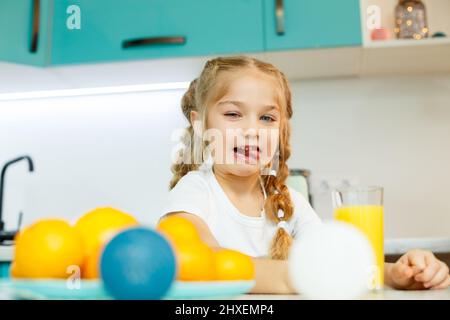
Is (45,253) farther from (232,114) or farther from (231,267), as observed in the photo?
(232,114)

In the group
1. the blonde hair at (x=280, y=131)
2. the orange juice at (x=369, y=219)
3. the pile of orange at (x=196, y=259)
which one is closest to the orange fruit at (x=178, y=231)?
the pile of orange at (x=196, y=259)

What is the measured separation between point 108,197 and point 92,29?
48cm

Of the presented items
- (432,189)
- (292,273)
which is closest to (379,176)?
(432,189)

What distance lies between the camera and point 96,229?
9.4 inches

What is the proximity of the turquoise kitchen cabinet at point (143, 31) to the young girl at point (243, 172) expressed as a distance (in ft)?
1.66

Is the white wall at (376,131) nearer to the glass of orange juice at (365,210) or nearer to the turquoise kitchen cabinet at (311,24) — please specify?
the turquoise kitchen cabinet at (311,24)

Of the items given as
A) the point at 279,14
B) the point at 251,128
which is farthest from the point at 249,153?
the point at 279,14

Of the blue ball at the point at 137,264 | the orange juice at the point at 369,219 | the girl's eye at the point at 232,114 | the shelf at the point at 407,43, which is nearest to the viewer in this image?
the blue ball at the point at 137,264

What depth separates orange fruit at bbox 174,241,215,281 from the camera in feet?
0.75

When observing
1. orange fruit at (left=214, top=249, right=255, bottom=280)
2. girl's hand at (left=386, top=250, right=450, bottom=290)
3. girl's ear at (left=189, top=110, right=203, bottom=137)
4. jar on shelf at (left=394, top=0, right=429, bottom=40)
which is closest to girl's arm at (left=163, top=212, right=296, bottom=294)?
orange fruit at (left=214, top=249, right=255, bottom=280)

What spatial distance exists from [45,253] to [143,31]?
997 millimetres

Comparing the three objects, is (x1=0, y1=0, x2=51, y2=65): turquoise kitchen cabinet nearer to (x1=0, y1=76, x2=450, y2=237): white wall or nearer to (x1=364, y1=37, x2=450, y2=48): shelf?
(x1=0, y1=76, x2=450, y2=237): white wall

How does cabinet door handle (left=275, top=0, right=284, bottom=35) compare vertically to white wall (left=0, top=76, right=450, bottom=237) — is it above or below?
above

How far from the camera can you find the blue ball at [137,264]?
19cm
